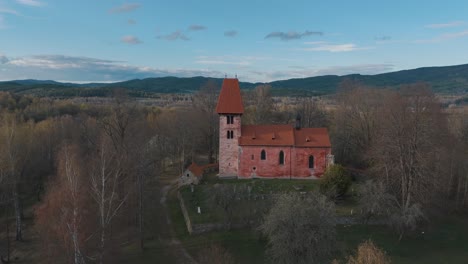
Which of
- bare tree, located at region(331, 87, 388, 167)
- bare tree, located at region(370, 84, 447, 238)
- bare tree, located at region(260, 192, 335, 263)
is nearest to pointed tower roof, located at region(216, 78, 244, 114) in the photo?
bare tree, located at region(370, 84, 447, 238)

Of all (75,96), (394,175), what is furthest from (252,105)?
(75,96)

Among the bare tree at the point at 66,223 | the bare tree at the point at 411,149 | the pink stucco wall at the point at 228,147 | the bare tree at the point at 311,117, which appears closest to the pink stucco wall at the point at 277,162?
the pink stucco wall at the point at 228,147

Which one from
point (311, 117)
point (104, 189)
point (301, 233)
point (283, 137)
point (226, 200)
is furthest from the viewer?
point (311, 117)

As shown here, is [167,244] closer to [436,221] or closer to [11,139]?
[11,139]

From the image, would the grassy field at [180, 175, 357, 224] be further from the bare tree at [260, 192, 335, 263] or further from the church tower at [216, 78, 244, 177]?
the bare tree at [260, 192, 335, 263]

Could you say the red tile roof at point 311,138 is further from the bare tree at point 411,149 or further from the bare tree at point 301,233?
the bare tree at point 301,233

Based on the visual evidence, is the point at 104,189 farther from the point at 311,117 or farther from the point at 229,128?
the point at 311,117

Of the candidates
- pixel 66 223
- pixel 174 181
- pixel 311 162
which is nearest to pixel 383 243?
pixel 311 162
